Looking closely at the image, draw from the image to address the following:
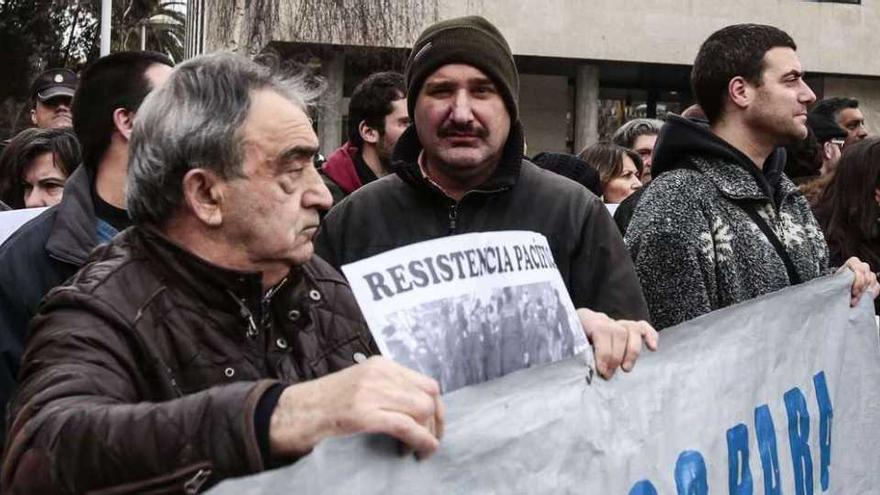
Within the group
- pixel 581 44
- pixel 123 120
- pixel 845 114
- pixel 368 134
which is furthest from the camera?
pixel 581 44

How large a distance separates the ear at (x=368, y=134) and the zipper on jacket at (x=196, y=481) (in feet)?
13.6

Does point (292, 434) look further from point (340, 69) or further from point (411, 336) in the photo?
point (340, 69)

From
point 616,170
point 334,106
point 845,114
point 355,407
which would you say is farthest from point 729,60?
point 334,106

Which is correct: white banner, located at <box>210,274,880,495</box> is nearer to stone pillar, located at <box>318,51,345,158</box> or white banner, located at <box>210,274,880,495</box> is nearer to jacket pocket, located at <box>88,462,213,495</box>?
jacket pocket, located at <box>88,462,213,495</box>

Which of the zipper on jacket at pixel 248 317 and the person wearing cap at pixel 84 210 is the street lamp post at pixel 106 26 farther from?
the zipper on jacket at pixel 248 317

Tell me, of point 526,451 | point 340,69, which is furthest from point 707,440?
point 340,69

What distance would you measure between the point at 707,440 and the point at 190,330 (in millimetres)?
1229

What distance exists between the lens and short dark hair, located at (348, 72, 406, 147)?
19.0ft

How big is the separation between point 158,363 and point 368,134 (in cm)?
390

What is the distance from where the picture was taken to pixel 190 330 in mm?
2029

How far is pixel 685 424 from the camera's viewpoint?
2592 mm

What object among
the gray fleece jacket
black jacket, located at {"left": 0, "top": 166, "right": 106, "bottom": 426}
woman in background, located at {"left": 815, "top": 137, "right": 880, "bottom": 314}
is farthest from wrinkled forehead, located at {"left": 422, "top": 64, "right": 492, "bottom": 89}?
woman in background, located at {"left": 815, "top": 137, "right": 880, "bottom": 314}

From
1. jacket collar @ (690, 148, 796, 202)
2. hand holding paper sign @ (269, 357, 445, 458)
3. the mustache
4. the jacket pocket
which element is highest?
the mustache

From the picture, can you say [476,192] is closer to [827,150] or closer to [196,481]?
[196,481]
